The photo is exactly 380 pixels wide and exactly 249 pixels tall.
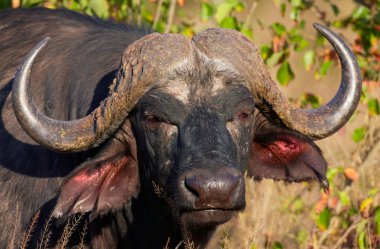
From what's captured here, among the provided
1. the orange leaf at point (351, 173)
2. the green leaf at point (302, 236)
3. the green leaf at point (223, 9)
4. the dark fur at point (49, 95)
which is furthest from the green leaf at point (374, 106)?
the dark fur at point (49, 95)

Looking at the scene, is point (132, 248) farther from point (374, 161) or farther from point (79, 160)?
point (374, 161)

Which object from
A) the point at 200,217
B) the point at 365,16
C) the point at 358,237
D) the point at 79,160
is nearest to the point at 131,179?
the point at 79,160

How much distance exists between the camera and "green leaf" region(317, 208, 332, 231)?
8117 mm

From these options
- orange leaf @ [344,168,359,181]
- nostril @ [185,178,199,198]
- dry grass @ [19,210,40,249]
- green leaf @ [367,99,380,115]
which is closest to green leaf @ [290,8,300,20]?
green leaf @ [367,99,380,115]

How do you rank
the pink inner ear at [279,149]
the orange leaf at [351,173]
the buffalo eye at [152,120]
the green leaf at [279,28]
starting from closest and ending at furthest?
the buffalo eye at [152,120]
the pink inner ear at [279,149]
the orange leaf at [351,173]
the green leaf at [279,28]

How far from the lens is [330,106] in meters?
5.79

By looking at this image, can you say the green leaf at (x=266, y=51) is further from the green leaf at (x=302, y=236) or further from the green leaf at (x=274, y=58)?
the green leaf at (x=302, y=236)

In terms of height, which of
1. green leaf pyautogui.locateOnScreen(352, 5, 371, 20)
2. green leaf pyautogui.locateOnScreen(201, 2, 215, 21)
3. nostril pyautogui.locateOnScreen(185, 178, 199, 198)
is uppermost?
nostril pyautogui.locateOnScreen(185, 178, 199, 198)

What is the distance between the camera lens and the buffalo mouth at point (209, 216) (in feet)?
16.7

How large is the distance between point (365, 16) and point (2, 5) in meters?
2.91

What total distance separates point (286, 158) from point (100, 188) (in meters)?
1.09

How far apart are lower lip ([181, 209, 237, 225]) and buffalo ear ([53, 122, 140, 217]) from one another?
0.58 m

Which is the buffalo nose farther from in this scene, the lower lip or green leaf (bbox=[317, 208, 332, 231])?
green leaf (bbox=[317, 208, 332, 231])

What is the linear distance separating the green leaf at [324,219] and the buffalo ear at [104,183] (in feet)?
8.99
